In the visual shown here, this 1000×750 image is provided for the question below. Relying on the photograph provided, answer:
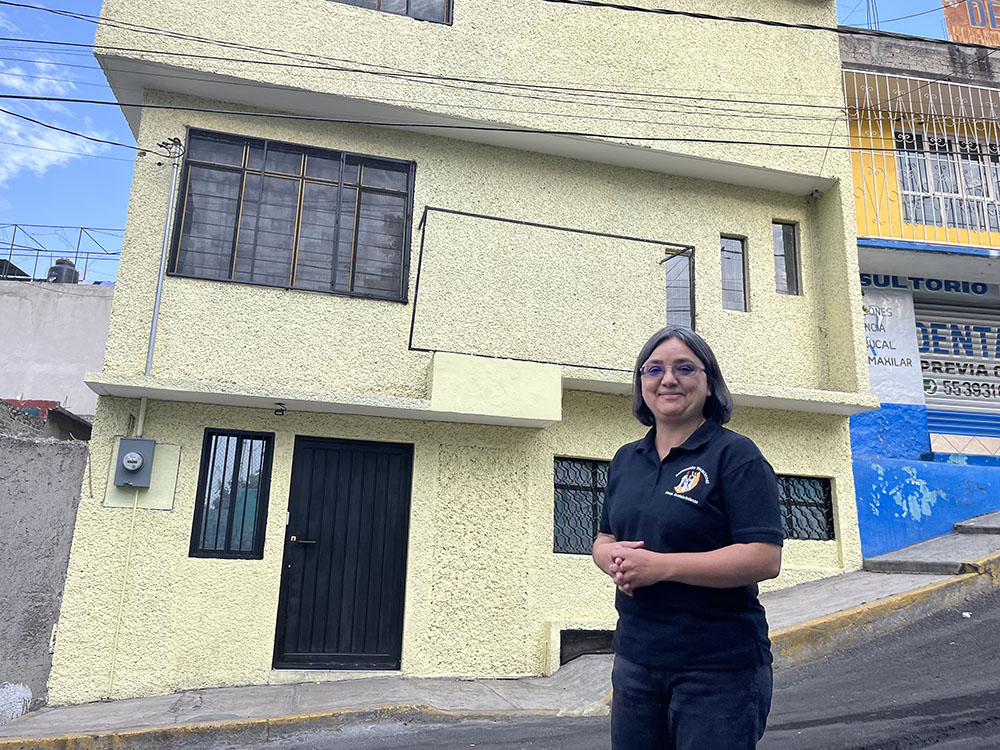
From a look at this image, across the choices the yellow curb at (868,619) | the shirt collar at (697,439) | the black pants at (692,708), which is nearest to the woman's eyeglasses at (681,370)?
the shirt collar at (697,439)

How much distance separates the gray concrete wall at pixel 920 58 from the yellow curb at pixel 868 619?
6930 millimetres

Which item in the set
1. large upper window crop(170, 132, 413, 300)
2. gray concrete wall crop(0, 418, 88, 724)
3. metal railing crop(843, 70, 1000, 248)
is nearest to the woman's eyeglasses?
large upper window crop(170, 132, 413, 300)

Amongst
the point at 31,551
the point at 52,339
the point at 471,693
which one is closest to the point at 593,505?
the point at 471,693

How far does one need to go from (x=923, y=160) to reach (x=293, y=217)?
887 cm

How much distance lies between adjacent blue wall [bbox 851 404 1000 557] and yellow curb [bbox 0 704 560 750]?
4871 millimetres

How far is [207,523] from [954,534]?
8.13 metres

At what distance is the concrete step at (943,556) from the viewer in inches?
283

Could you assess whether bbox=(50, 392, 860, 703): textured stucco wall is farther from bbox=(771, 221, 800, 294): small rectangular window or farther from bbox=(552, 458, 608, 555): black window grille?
bbox=(771, 221, 800, 294): small rectangular window

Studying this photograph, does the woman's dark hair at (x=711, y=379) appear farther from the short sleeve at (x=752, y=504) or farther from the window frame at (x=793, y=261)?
the window frame at (x=793, y=261)

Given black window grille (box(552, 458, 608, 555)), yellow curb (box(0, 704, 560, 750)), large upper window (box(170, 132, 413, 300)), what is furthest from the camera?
black window grille (box(552, 458, 608, 555))

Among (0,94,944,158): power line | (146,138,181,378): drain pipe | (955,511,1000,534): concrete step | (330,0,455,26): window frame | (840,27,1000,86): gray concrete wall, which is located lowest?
(955,511,1000,534): concrete step

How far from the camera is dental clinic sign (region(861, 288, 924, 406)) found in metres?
10.0

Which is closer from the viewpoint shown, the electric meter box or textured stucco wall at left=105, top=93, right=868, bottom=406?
the electric meter box

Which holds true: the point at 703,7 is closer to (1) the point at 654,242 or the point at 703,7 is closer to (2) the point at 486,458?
(1) the point at 654,242
